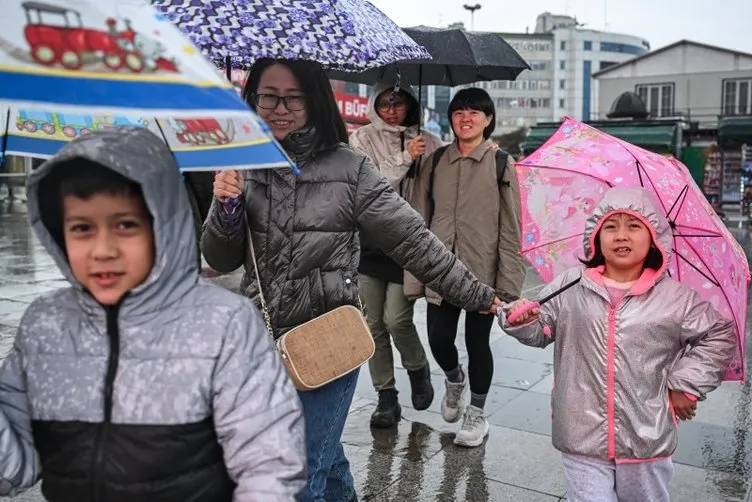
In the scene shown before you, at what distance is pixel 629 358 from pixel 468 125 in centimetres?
193

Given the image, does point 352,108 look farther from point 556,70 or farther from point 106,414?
point 556,70

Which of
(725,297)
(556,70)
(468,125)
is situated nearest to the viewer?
(725,297)

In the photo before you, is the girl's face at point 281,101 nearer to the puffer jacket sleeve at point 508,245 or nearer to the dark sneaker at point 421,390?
the puffer jacket sleeve at point 508,245

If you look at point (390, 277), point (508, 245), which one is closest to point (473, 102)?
point (508, 245)

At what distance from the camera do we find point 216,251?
2.82 m

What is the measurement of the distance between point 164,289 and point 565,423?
1752mm

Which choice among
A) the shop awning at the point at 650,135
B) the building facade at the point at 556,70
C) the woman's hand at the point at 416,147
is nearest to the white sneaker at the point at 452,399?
the woman's hand at the point at 416,147

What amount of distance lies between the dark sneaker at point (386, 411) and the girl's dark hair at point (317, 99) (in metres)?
2.20

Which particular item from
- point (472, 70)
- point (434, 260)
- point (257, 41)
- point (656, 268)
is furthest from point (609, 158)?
point (472, 70)

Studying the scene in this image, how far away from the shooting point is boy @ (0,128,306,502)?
5.51 feet

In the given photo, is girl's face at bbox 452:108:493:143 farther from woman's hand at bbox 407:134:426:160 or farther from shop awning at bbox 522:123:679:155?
shop awning at bbox 522:123:679:155

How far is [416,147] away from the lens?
4578 mm

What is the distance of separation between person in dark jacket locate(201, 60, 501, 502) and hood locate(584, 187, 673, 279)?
679 mm

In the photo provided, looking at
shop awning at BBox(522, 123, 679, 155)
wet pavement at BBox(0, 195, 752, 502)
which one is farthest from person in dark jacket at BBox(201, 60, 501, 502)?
shop awning at BBox(522, 123, 679, 155)
